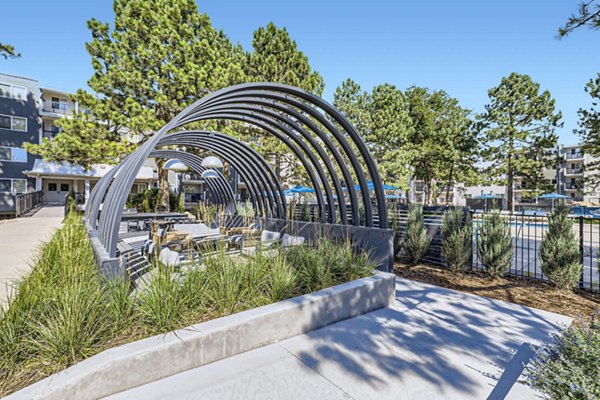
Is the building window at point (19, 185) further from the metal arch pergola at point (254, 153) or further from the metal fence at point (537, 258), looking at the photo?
the metal fence at point (537, 258)

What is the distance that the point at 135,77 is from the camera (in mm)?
11727

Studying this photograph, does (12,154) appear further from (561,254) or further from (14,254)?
(561,254)

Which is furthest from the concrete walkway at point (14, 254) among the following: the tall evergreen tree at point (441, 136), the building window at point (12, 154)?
the tall evergreen tree at point (441, 136)

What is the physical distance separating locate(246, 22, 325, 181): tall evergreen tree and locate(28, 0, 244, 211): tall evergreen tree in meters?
3.03

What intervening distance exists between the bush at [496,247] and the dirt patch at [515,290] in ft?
0.78

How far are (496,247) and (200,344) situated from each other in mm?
5490

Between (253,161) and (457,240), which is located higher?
(253,161)

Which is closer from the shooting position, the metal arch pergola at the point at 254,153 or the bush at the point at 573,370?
the bush at the point at 573,370

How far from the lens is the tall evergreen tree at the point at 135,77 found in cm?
1162

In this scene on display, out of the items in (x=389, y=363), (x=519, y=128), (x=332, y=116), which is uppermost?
(x=519, y=128)

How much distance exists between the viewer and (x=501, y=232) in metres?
5.66

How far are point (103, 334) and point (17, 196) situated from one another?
18.9 metres

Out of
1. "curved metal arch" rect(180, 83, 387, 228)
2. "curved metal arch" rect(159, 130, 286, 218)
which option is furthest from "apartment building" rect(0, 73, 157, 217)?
"curved metal arch" rect(180, 83, 387, 228)

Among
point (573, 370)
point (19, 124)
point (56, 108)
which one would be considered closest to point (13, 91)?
point (19, 124)
